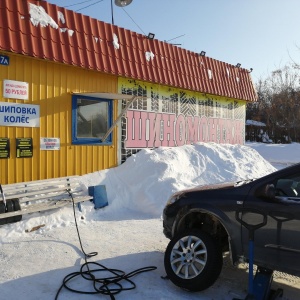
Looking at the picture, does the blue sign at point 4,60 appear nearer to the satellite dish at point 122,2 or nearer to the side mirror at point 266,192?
the satellite dish at point 122,2

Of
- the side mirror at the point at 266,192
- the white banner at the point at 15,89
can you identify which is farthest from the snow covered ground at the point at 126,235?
the white banner at the point at 15,89

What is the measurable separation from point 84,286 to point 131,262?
982 mm

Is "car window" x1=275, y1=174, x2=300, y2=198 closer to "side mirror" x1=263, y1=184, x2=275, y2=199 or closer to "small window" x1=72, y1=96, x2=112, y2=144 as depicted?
"side mirror" x1=263, y1=184, x2=275, y2=199

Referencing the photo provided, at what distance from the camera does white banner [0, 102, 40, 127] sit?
24.2 ft

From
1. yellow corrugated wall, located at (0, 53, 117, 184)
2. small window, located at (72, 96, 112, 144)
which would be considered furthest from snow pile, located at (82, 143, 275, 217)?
small window, located at (72, 96, 112, 144)

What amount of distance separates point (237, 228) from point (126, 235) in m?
2.87

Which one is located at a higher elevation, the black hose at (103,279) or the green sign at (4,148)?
the green sign at (4,148)

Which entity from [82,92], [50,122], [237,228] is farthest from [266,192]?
[82,92]

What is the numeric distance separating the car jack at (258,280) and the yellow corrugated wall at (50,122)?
204 inches

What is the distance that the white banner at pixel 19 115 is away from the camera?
7374mm

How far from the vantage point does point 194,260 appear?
4.35 m

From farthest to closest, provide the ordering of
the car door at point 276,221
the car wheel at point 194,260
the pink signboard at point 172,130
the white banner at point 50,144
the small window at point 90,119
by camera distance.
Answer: the pink signboard at point 172,130 → the small window at point 90,119 → the white banner at point 50,144 → the car wheel at point 194,260 → the car door at point 276,221

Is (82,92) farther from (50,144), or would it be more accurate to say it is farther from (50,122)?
(50,144)

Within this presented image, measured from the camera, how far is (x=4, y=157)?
7.40m
